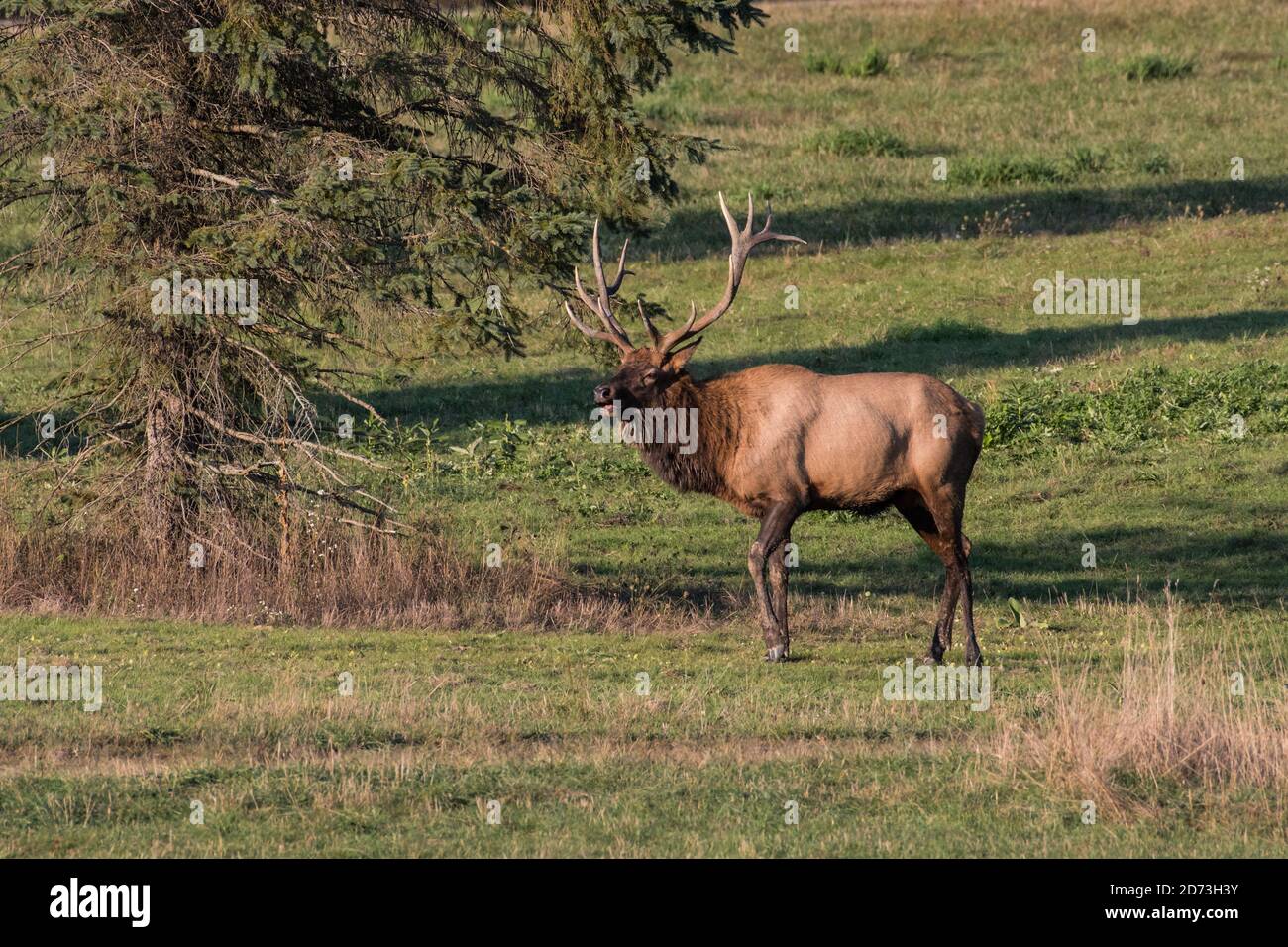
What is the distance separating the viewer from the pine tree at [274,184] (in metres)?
15.6

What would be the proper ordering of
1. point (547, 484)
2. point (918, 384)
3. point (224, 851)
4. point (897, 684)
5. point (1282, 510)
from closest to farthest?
1. point (224, 851)
2. point (897, 684)
3. point (918, 384)
4. point (1282, 510)
5. point (547, 484)

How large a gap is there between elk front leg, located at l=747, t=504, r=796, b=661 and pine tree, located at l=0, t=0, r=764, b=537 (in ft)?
9.69

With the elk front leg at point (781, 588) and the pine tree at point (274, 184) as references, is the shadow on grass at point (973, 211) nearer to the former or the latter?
the pine tree at point (274, 184)

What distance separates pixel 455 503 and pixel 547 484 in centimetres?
130

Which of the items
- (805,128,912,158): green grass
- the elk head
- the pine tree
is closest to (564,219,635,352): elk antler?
the elk head

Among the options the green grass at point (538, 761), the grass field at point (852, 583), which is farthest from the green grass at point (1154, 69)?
the green grass at point (538, 761)

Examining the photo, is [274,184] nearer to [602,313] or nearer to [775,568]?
[602,313]

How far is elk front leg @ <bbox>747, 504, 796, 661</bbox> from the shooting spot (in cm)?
1419

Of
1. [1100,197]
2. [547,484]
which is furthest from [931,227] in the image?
[547,484]

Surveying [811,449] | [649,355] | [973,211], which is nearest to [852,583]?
[811,449]

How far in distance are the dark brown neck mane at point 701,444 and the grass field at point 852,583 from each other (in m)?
1.36

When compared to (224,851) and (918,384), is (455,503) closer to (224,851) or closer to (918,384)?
(918,384)

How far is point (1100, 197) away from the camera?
35156 mm

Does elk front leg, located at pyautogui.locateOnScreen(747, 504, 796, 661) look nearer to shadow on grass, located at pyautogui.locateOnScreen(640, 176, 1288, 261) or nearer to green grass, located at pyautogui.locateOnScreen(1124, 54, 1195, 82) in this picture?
shadow on grass, located at pyautogui.locateOnScreen(640, 176, 1288, 261)
